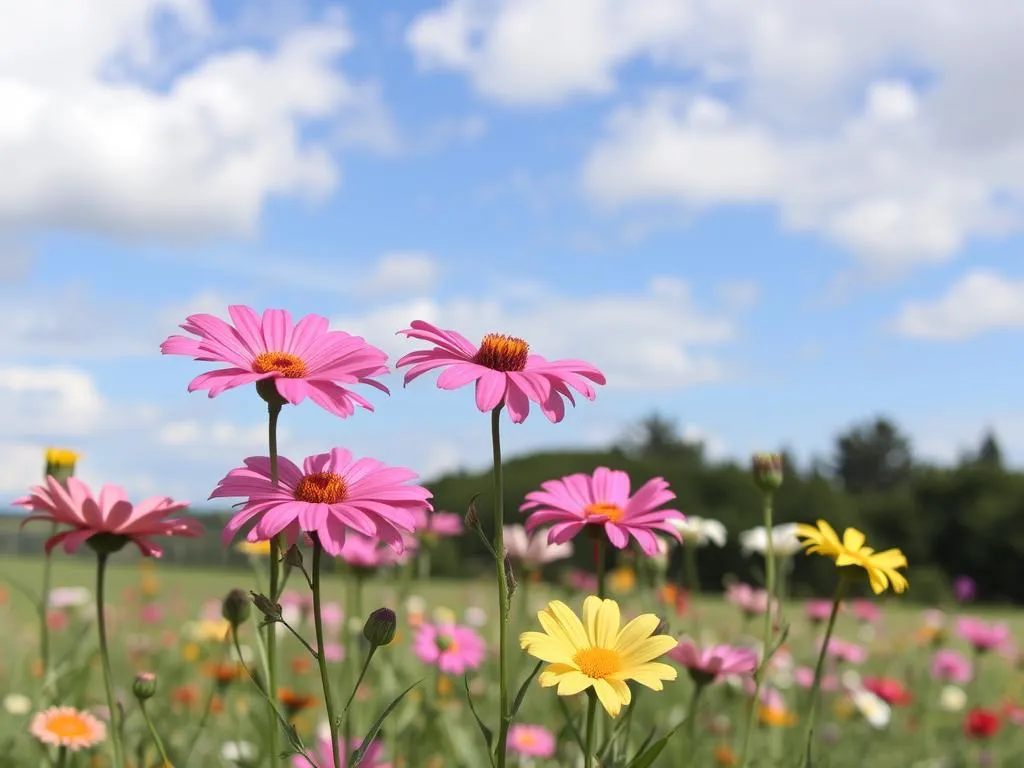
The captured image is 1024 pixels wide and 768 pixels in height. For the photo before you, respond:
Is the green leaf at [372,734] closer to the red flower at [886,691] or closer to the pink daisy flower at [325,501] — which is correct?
the pink daisy flower at [325,501]

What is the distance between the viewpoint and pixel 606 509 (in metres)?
1.35

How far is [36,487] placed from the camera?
4.40ft

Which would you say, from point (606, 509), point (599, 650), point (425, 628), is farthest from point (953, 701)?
point (599, 650)

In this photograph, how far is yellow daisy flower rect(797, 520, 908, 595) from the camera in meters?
1.45

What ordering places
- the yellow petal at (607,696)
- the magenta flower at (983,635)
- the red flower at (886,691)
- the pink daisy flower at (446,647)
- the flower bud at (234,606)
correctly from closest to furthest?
1. the yellow petal at (607,696)
2. the flower bud at (234,606)
3. the pink daisy flower at (446,647)
4. the red flower at (886,691)
5. the magenta flower at (983,635)

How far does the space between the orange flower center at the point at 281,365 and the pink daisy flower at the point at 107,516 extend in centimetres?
31

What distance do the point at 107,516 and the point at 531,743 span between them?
1.43 m

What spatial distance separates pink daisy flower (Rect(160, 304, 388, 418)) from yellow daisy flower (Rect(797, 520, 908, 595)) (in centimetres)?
74

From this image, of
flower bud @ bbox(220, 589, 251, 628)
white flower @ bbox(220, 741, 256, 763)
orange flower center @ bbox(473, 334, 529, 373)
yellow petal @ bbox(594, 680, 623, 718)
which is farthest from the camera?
white flower @ bbox(220, 741, 256, 763)

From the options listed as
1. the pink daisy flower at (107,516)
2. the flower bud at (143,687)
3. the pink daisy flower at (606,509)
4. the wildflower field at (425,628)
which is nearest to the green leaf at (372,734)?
the wildflower field at (425,628)

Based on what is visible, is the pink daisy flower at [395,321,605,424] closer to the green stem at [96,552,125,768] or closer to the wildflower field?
the wildflower field

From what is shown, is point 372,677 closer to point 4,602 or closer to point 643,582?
point 643,582

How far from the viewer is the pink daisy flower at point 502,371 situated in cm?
110

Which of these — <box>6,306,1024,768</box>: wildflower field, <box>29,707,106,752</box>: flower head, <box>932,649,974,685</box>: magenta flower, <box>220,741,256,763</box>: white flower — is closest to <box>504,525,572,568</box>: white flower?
<box>6,306,1024,768</box>: wildflower field
